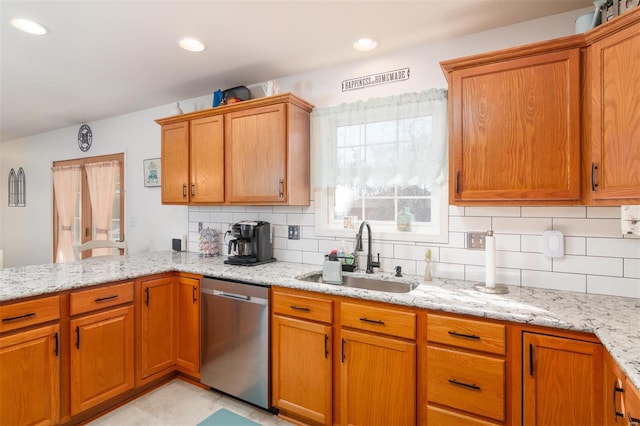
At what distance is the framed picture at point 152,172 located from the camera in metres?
3.64

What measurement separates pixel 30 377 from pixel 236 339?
111 cm

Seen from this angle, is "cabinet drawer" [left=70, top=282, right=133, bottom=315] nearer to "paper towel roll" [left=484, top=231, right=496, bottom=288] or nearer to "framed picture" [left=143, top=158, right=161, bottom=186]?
"framed picture" [left=143, top=158, right=161, bottom=186]

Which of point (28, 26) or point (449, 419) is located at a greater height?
point (28, 26)

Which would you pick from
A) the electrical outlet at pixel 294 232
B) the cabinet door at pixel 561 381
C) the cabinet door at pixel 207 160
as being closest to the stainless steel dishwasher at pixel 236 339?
the electrical outlet at pixel 294 232

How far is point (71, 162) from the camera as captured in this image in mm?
4582

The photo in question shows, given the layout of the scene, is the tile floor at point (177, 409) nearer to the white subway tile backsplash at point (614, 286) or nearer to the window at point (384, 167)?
the window at point (384, 167)

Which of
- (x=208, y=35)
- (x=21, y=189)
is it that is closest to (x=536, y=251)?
(x=208, y=35)

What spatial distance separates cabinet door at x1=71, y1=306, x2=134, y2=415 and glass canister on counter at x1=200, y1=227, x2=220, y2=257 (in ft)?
2.87

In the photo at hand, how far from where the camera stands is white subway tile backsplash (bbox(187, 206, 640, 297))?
175cm

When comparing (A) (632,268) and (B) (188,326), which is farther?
(B) (188,326)

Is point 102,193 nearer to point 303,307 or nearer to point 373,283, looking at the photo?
point 303,307

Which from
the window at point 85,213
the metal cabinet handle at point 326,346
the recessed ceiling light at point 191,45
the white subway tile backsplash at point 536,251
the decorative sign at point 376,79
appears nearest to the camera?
the white subway tile backsplash at point 536,251

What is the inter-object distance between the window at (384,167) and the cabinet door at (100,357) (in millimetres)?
1585

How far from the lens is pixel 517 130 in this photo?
1716 mm
